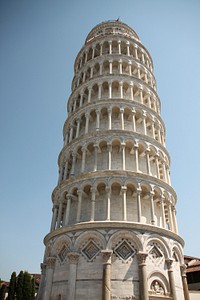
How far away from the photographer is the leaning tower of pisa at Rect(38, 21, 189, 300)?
1497 centimetres

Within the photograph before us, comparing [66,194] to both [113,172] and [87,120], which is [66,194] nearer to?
[113,172]

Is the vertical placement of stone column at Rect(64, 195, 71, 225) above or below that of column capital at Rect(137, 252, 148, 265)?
above

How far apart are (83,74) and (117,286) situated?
2092 centimetres

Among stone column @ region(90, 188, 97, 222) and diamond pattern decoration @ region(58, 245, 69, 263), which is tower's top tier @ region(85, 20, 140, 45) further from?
diamond pattern decoration @ region(58, 245, 69, 263)

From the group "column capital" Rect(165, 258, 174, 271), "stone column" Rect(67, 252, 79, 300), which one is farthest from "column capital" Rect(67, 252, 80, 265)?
"column capital" Rect(165, 258, 174, 271)

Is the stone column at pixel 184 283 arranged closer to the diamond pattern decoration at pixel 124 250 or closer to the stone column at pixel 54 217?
the diamond pattern decoration at pixel 124 250

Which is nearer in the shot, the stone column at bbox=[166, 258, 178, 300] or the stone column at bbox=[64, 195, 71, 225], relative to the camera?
the stone column at bbox=[166, 258, 178, 300]

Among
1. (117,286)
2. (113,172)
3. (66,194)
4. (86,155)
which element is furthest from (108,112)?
(117,286)

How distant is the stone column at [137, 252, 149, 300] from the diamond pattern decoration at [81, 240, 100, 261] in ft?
8.45

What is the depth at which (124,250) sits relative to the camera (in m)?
15.5

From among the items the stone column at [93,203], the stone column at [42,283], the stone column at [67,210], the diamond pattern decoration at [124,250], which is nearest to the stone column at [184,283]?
the diamond pattern decoration at [124,250]

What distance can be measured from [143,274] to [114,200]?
5.35m

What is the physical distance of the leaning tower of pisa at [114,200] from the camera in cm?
1497

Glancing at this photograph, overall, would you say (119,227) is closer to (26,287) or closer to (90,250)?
(90,250)
